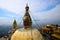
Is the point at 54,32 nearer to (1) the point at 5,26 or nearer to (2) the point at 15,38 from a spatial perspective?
(1) the point at 5,26

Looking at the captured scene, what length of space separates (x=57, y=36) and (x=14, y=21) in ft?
5.41

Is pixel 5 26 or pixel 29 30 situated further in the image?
pixel 5 26

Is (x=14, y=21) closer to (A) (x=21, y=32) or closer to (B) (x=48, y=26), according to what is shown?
(B) (x=48, y=26)

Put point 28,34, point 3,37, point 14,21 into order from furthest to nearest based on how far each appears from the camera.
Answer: point 3,37, point 14,21, point 28,34

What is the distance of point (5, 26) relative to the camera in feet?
16.2

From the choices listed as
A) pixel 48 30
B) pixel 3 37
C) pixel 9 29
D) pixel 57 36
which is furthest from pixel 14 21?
pixel 57 36

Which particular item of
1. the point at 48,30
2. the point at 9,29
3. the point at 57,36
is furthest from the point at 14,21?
the point at 57,36

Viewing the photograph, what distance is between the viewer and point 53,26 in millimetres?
4953

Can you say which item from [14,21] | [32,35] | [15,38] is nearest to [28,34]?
[32,35]

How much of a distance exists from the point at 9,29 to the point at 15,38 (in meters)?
2.32

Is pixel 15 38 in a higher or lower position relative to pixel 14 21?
lower

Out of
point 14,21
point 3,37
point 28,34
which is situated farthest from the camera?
point 3,37

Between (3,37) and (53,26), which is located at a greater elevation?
(53,26)

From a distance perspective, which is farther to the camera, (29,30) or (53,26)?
(53,26)
